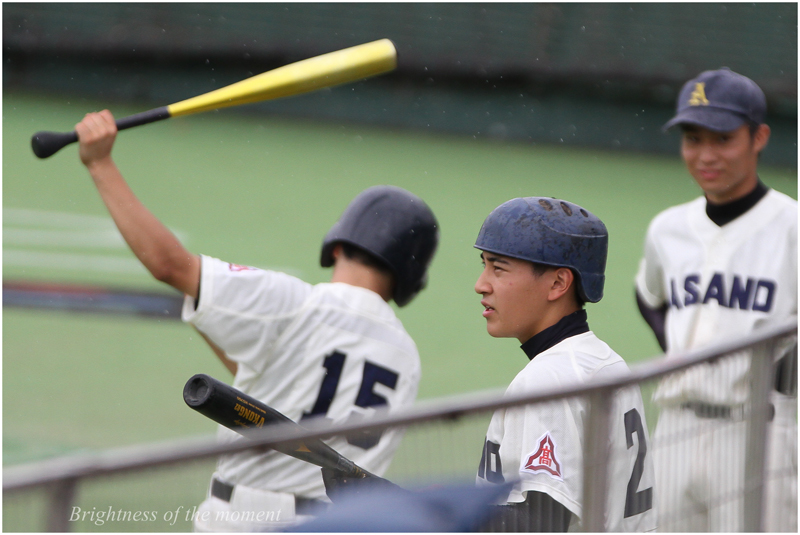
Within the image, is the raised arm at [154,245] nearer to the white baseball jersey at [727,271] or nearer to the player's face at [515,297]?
the player's face at [515,297]

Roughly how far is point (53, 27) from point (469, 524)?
13.6m

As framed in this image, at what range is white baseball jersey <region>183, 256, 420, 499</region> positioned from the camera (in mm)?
2711

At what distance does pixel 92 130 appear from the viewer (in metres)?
2.82

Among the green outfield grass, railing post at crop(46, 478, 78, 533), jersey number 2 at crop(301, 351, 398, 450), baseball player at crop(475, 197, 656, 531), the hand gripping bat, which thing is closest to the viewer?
railing post at crop(46, 478, 78, 533)

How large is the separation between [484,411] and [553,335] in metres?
0.75

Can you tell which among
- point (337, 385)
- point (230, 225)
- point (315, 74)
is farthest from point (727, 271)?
point (230, 225)

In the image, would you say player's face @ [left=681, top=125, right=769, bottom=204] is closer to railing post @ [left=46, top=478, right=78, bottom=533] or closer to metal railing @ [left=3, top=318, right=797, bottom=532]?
metal railing @ [left=3, top=318, right=797, bottom=532]

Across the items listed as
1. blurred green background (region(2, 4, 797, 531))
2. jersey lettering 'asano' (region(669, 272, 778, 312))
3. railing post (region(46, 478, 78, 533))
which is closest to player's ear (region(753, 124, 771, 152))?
jersey lettering 'asano' (region(669, 272, 778, 312))

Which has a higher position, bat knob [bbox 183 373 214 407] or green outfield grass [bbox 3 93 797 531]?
green outfield grass [bbox 3 93 797 531]

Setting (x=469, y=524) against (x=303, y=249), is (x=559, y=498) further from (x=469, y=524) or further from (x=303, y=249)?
(x=303, y=249)

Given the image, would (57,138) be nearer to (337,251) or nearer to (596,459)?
(337,251)

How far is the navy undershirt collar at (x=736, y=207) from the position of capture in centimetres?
349

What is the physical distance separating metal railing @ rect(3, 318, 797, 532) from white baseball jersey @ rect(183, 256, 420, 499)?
0.92 metres

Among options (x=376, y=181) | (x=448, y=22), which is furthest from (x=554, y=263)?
(x=448, y=22)
